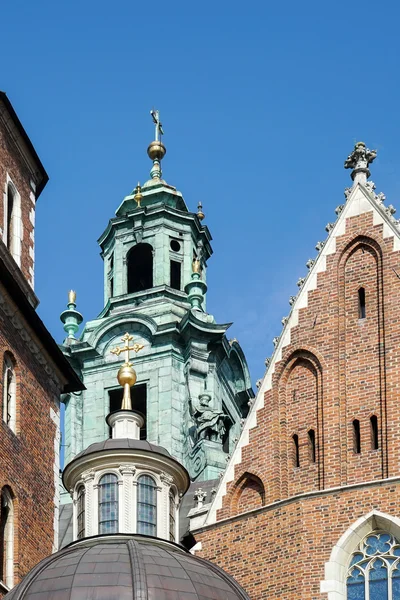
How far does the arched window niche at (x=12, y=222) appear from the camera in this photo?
39.7 meters

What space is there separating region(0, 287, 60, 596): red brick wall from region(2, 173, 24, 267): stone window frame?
2.01m

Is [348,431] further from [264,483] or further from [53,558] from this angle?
[53,558]

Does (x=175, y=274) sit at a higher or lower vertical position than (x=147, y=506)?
higher

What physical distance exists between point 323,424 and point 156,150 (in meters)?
22.2

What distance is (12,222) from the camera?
40.2 m

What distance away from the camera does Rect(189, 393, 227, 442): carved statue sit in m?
49.5

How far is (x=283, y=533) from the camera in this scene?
1368 inches

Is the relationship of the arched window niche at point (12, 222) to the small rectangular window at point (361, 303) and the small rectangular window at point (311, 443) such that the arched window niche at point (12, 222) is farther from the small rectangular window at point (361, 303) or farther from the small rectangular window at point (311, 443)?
the small rectangular window at point (311, 443)

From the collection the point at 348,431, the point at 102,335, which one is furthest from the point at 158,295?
the point at 348,431

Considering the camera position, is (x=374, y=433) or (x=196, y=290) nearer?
(x=374, y=433)

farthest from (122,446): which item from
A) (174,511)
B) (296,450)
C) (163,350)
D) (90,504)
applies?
(163,350)

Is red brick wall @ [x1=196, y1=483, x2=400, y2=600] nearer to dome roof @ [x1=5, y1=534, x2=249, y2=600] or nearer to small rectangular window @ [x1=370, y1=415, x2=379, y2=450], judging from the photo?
small rectangular window @ [x1=370, y1=415, x2=379, y2=450]

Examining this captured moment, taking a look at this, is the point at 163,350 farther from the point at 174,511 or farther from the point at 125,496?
the point at 125,496

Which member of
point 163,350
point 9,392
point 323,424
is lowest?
point 323,424
